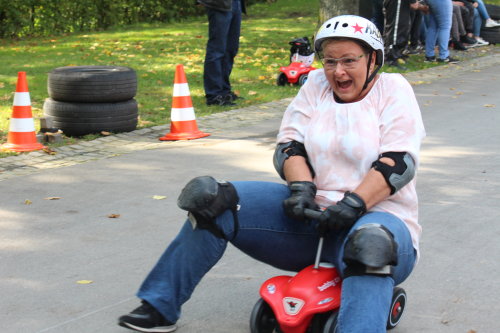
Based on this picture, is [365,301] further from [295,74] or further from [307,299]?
[295,74]

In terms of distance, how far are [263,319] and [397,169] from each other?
2.83ft

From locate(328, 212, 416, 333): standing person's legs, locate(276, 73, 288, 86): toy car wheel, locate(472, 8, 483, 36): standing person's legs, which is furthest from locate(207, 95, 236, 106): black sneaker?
locate(472, 8, 483, 36): standing person's legs

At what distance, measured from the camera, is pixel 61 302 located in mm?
4438

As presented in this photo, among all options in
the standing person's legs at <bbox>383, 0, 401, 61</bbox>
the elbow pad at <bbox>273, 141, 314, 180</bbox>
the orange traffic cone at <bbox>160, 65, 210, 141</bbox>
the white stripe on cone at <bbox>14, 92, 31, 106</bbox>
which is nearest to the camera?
the elbow pad at <bbox>273, 141, 314, 180</bbox>

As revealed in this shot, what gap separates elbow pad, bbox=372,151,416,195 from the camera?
3.71m

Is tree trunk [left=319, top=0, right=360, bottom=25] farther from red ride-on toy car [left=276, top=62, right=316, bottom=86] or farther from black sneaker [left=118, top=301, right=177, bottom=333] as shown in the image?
black sneaker [left=118, top=301, right=177, bottom=333]

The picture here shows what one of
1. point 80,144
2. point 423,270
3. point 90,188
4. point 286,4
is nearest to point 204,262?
point 423,270

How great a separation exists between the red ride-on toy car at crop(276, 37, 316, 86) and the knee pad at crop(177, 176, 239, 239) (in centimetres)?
805

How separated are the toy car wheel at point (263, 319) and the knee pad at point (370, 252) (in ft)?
1.67

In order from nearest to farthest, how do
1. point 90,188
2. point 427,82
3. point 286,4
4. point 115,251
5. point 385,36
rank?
1. point 115,251
2. point 90,188
3. point 427,82
4. point 385,36
5. point 286,4

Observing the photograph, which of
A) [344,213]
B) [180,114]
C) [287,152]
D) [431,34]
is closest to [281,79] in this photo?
[180,114]

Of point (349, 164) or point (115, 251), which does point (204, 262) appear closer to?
point (349, 164)

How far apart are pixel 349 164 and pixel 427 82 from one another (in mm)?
8825

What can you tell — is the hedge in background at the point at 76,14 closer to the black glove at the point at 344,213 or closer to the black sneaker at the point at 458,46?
the black sneaker at the point at 458,46
